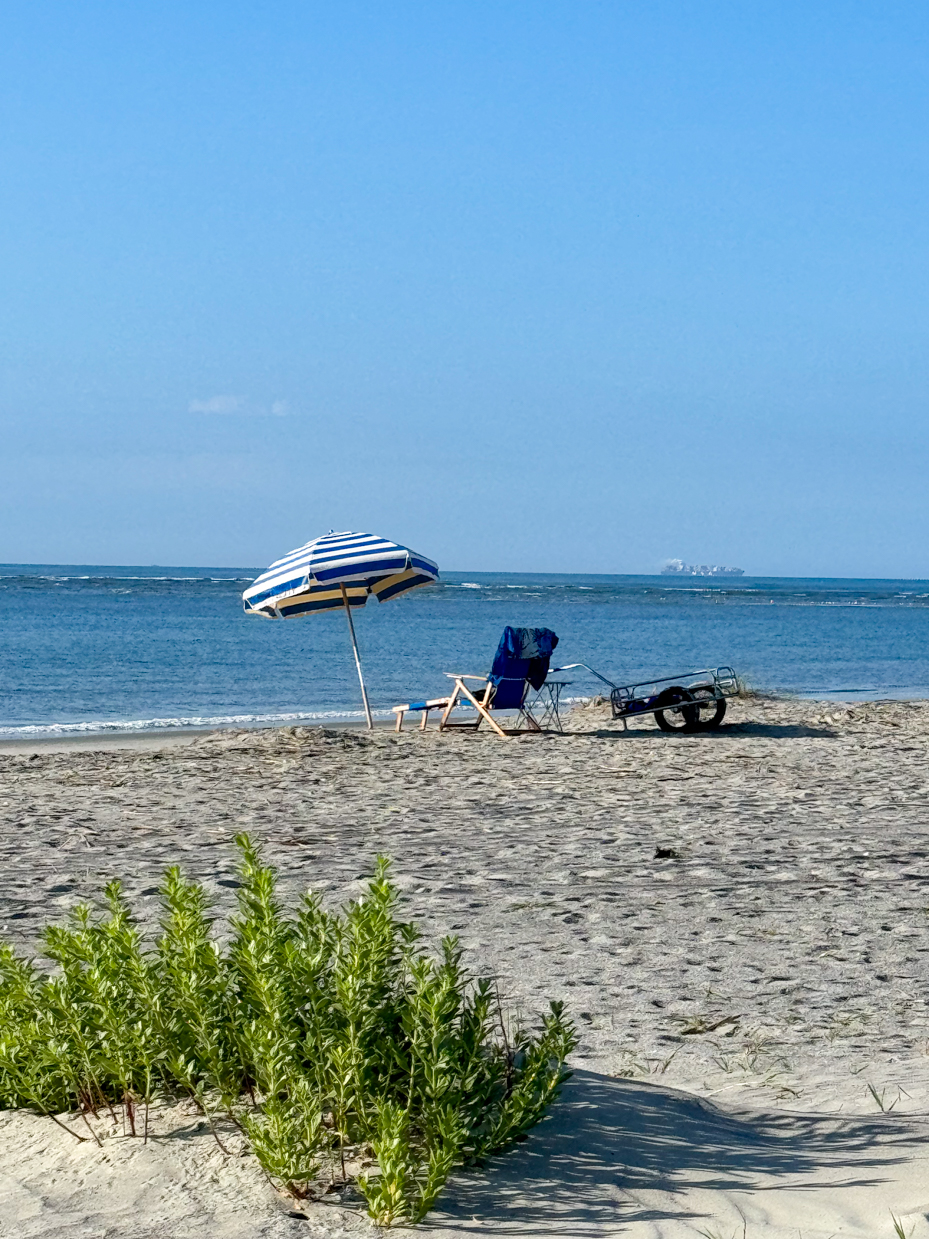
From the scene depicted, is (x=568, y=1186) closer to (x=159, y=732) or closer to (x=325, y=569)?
(x=325, y=569)

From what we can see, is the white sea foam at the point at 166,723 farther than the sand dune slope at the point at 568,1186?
Yes

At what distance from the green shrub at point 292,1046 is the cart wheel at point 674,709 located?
33.9 feet

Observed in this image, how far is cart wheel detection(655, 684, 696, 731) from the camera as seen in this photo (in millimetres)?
13156

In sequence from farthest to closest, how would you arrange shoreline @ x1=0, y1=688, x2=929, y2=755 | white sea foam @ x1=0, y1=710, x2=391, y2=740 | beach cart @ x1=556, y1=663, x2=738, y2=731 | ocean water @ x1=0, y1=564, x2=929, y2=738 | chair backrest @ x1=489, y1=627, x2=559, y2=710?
ocean water @ x1=0, y1=564, x2=929, y2=738, white sea foam @ x1=0, y1=710, x2=391, y2=740, shoreline @ x1=0, y1=688, x2=929, y2=755, beach cart @ x1=556, y1=663, x2=738, y2=731, chair backrest @ x1=489, y1=627, x2=559, y2=710

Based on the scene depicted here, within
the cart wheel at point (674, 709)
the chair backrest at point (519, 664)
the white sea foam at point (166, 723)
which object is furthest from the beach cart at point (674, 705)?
the white sea foam at point (166, 723)

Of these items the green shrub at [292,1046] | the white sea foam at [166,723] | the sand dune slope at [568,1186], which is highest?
the green shrub at [292,1046]

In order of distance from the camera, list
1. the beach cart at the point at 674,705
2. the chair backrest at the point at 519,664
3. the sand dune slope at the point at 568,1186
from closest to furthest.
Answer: the sand dune slope at the point at 568,1186
the chair backrest at the point at 519,664
the beach cart at the point at 674,705

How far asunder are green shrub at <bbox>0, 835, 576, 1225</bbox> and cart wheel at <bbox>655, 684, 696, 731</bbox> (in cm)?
1033

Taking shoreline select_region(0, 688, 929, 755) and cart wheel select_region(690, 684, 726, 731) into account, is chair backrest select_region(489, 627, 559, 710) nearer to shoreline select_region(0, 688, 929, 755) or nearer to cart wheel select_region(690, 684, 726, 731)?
cart wheel select_region(690, 684, 726, 731)

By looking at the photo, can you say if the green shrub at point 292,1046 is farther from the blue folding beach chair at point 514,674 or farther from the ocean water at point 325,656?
the ocean water at point 325,656

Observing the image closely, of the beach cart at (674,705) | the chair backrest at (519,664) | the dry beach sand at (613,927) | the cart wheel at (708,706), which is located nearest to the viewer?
the dry beach sand at (613,927)

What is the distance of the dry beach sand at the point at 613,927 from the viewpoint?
261 centimetres

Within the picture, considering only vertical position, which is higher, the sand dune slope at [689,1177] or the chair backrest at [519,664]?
the chair backrest at [519,664]

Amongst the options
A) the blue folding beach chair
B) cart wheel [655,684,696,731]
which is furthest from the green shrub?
cart wheel [655,684,696,731]
